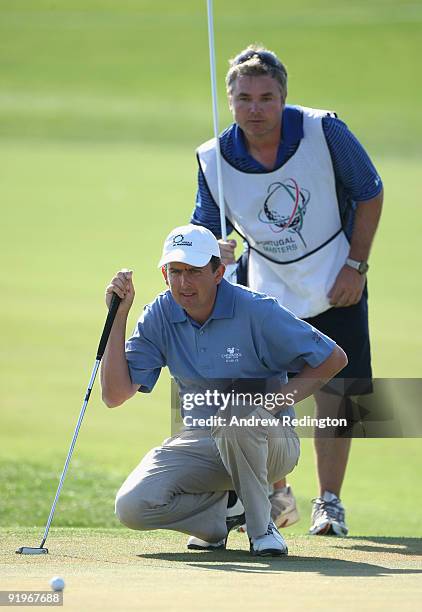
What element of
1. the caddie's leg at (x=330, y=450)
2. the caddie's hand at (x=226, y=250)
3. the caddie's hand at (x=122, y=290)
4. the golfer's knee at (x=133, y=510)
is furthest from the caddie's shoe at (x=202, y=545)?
the caddie's hand at (x=226, y=250)

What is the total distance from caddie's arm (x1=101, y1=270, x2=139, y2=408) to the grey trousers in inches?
11.9

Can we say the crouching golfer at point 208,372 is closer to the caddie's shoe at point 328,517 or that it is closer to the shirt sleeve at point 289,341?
the shirt sleeve at point 289,341

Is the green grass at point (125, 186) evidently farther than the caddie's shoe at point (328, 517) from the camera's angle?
Yes

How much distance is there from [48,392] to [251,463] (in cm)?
557

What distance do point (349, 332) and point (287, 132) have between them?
94 centimetres

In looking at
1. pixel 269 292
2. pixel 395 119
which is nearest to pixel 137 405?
pixel 269 292

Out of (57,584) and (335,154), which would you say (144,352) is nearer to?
(335,154)

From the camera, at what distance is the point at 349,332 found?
650 cm

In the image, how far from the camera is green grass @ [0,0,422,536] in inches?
348

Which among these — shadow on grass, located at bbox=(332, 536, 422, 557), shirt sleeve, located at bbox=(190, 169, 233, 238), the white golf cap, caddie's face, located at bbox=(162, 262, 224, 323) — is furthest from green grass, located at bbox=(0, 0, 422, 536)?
the white golf cap

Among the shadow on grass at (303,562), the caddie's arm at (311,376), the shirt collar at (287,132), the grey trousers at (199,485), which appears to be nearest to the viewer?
the shadow on grass at (303,562)

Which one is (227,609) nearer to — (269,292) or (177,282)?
(177,282)

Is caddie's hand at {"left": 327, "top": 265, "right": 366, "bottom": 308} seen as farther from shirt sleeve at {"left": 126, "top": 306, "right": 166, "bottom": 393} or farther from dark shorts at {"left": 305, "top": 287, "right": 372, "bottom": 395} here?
shirt sleeve at {"left": 126, "top": 306, "right": 166, "bottom": 393}

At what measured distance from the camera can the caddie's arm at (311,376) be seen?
5359 millimetres
